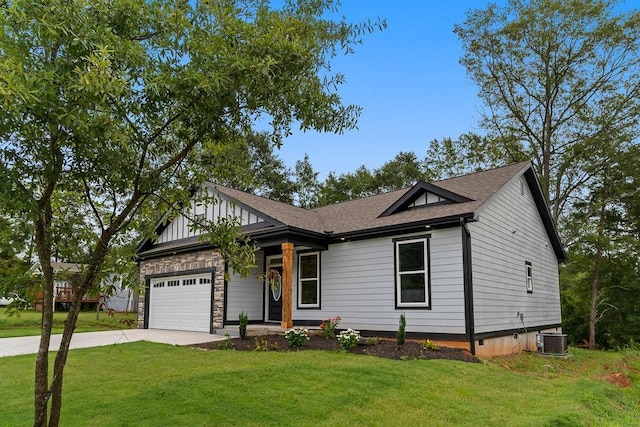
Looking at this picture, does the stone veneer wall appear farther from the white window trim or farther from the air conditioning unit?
the white window trim

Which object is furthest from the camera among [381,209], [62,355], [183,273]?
[183,273]

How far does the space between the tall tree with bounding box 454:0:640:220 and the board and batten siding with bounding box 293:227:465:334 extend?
1398 centimetres

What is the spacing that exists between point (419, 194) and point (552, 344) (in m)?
5.09

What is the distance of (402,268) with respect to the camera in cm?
1118

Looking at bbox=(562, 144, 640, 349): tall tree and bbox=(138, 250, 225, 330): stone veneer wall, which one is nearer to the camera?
bbox=(138, 250, 225, 330): stone veneer wall

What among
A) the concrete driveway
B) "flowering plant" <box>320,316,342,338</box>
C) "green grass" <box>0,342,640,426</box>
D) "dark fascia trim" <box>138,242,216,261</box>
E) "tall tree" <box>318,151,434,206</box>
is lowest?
the concrete driveway

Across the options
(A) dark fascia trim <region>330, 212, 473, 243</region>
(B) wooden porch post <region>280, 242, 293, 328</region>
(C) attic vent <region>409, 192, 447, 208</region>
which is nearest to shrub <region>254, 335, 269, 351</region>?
(B) wooden porch post <region>280, 242, 293, 328</region>

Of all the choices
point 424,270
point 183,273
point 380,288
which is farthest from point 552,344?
point 183,273

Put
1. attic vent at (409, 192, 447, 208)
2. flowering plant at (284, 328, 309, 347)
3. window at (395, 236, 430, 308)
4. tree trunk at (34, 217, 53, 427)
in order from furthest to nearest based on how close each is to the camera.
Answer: attic vent at (409, 192, 447, 208), window at (395, 236, 430, 308), flowering plant at (284, 328, 309, 347), tree trunk at (34, 217, 53, 427)

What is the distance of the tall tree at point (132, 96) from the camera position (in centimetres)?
310

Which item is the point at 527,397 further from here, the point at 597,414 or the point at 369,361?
the point at 369,361

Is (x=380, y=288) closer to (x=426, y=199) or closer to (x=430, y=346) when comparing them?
(x=430, y=346)

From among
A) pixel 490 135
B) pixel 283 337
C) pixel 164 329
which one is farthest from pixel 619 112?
pixel 164 329

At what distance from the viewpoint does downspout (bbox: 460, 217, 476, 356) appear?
969 centimetres
